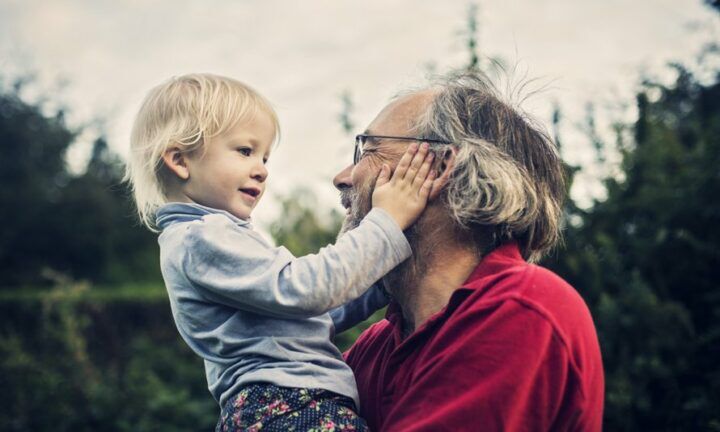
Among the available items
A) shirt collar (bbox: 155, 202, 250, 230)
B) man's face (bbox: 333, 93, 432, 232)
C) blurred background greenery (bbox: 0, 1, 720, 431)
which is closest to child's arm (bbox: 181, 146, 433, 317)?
shirt collar (bbox: 155, 202, 250, 230)

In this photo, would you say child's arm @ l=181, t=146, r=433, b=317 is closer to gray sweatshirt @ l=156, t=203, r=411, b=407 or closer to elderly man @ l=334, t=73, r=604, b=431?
gray sweatshirt @ l=156, t=203, r=411, b=407

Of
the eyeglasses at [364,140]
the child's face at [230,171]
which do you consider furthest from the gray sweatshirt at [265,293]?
the eyeglasses at [364,140]

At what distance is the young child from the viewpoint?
1874 mm

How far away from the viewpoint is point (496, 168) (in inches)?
82.1

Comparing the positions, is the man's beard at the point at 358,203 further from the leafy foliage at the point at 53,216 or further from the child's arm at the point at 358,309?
the leafy foliage at the point at 53,216

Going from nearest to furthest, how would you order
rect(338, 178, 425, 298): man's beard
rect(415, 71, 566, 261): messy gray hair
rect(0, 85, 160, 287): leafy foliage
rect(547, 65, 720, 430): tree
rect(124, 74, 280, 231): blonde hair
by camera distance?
1. rect(415, 71, 566, 261): messy gray hair
2. rect(338, 178, 425, 298): man's beard
3. rect(124, 74, 280, 231): blonde hair
4. rect(547, 65, 720, 430): tree
5. rect(0, 85, 160, 287): leafy foliage

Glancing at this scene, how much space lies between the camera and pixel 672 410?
3730mm

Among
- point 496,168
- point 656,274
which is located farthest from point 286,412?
point 656,274

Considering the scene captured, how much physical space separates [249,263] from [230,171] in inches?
18.1

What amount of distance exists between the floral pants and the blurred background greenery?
225 centimetres

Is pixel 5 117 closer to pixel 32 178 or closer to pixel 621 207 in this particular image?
pixel 32 178

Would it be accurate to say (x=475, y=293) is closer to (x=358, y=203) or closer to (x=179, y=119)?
(x=358, y=203)

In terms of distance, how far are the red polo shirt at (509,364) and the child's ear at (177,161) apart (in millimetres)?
1054

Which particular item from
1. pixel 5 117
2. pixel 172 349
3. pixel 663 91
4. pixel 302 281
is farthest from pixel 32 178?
pixel 302 281
